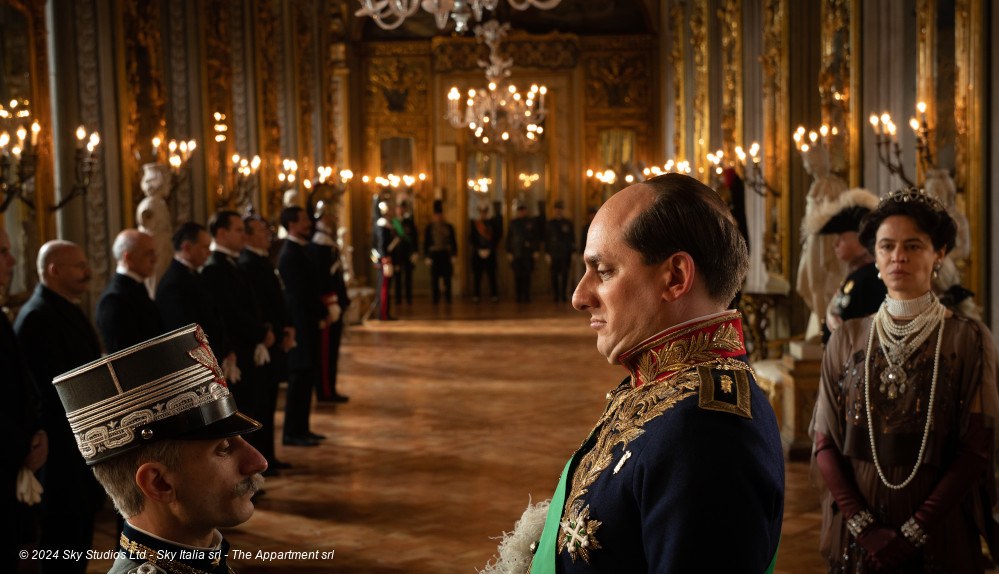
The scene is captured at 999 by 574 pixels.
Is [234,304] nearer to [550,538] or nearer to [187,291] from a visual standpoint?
[187,291]

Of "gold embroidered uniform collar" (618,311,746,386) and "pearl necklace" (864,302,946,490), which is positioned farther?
"pearl necklace" (864,302,946,490)

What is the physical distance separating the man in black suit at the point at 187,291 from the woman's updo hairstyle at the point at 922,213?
3.72 meters

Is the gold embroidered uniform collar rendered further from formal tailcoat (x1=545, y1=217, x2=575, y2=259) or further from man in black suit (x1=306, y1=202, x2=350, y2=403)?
formal tailcoat (x1=545, y1=217, x2=575, y2=259)

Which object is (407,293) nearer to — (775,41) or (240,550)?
(775,41)

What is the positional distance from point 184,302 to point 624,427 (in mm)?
4350

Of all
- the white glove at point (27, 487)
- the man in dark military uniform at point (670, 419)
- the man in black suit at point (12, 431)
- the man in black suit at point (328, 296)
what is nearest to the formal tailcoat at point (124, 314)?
the man in black suit at point (12, 431)

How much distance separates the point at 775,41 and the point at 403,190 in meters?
11.2

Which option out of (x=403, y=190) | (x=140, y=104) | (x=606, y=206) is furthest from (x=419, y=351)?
(x=606, y=206)

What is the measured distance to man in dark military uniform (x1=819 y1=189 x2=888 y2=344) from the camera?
438 centimetres

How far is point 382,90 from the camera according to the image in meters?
20.0

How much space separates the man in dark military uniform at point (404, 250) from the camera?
1692 cm

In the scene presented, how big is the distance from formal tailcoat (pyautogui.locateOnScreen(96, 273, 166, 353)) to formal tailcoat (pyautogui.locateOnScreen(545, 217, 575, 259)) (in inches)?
547

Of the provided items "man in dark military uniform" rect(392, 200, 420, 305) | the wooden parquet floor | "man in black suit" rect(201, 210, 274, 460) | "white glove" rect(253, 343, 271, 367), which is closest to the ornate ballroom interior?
the wooden parquet floor

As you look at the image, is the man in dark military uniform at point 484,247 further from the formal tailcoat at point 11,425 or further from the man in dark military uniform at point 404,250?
the formal tailcoat at point 11,425
